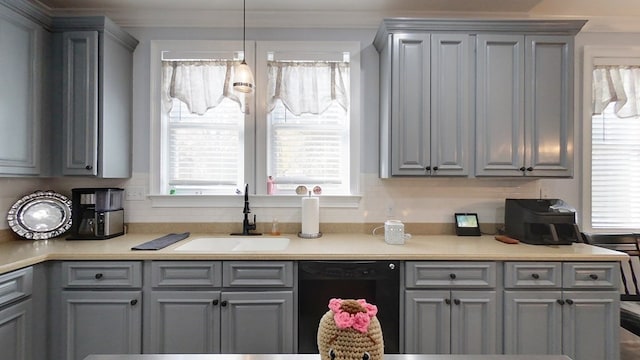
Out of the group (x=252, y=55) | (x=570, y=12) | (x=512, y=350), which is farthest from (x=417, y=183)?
(x=570, y=12)

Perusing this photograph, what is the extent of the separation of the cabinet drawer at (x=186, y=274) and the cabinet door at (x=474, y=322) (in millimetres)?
1473

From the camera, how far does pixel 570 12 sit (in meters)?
2.62

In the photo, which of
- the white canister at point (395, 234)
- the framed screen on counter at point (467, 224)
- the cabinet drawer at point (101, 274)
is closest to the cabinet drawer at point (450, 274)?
the white canister at point (395, 234)

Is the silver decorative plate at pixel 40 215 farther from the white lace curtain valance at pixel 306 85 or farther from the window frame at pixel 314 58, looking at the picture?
the white lace curtain valance at pixel 306 85

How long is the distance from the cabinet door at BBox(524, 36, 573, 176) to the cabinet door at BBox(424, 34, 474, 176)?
1.41 feet

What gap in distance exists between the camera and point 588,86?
2613 millimetres

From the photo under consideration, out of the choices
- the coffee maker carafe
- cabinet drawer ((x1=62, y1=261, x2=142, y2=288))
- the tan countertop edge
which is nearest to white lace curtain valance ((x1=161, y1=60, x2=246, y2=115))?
the coffee maker carafe

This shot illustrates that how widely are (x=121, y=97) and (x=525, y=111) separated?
3.02 meters

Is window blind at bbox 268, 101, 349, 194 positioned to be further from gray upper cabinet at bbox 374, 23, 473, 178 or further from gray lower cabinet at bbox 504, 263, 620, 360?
gray lower cabinet at bbox 504, 263, 620, 360

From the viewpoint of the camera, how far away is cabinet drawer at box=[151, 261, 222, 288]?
1949 millimetres

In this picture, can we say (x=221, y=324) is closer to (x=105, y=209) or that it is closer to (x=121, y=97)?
(x=105, y=209)

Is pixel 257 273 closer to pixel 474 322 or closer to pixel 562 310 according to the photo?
pixel 474 322

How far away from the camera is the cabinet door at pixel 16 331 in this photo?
1.69 meters

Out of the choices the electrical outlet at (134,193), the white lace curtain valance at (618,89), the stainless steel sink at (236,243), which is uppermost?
the white lace curtain valance at (618,89)
